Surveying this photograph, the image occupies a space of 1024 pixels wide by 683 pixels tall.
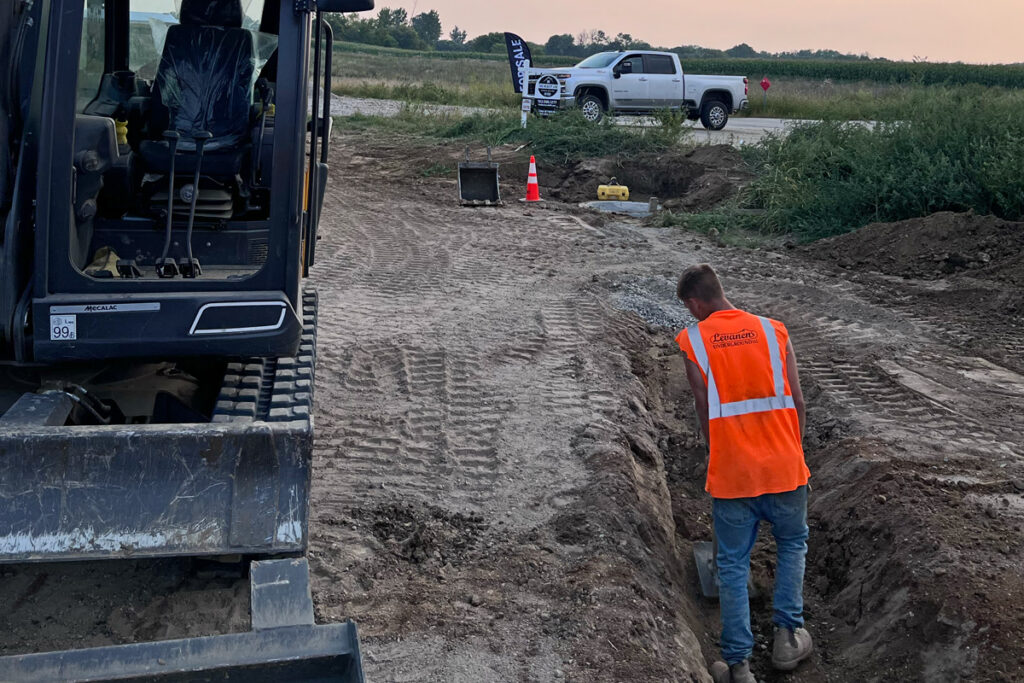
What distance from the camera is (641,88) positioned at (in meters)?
23.4

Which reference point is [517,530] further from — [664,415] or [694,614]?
[664,415]

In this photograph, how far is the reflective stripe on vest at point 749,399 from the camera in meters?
4.19

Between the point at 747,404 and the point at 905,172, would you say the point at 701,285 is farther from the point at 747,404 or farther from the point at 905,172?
the point at 905,172

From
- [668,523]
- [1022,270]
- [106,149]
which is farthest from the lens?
[1022,270]

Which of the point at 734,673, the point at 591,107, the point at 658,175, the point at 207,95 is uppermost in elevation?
the point at 591,107

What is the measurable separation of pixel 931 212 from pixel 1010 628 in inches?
351

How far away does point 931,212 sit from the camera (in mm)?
11992

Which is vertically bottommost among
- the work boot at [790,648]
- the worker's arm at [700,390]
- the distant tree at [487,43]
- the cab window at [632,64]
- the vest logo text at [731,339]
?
the work boot at [790,648]

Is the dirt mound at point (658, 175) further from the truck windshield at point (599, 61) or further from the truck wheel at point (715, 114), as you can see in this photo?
the truck wheel at point (715, 114)

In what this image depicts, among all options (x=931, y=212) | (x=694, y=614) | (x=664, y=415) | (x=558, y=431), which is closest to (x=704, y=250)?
(x=931, y=212)

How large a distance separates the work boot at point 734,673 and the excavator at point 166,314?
203 centimetres

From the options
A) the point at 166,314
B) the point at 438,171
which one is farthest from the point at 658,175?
the point at 166,314

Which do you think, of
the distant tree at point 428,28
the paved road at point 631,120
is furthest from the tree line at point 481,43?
the paved road at point 631,120

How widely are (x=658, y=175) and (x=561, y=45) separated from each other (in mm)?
74493
